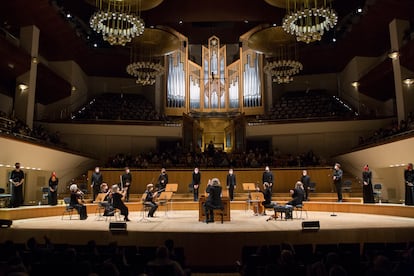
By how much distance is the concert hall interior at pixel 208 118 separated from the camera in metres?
9.42

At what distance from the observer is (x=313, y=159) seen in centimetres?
1684

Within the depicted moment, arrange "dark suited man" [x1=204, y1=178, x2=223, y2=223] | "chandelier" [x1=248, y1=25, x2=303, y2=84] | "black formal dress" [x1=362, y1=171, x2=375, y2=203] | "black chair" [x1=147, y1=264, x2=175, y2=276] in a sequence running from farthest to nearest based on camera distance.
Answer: "chandelier" [x1=248, y1=25, x2=303, y2=84], "black formal dress" [x1=362, y1=171, x2=375, y2=203], "dark suited man" [x1=204, y1=178, x2=223, y2=223], "black chair" [x1=147, y1=264, x2=175, y2=276]

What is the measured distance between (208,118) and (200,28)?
16.6 ft

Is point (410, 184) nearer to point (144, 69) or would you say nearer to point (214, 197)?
point (214, 197)

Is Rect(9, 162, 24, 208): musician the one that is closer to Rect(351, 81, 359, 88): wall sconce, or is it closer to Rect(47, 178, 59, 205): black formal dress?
Rect(47, 178, 59, 205): black formal dress

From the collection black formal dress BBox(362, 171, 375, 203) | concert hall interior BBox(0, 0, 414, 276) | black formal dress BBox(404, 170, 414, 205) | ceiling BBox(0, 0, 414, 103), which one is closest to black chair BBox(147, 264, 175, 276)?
concert hall interior BBox(0, 0, 414, 276)

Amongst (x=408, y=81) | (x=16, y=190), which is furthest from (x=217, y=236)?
(x=408, y=81)

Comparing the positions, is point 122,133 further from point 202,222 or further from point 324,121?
point 202,222

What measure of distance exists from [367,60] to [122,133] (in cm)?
1297

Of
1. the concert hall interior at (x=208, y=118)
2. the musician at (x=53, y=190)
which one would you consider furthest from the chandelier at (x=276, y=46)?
→ the musician at (x=53, y=190)

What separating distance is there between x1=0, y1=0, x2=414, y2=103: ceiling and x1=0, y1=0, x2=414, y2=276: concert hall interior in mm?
86

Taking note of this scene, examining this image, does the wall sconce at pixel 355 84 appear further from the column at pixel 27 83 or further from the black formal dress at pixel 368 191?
the column at pixel 27 83

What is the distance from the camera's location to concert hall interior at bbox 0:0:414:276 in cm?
942

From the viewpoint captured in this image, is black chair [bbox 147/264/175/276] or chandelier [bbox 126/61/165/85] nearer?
black chair [bbox 147/264/175/276]
